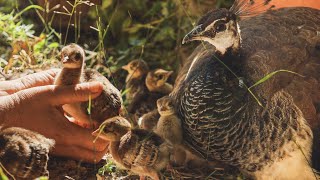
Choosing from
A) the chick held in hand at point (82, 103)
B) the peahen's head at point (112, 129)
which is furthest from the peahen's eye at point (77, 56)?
the peahen's head at point (112, 129)

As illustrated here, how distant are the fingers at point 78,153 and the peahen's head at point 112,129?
175 millimetres

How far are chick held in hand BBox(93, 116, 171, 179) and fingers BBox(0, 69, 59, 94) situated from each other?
0.53 metres

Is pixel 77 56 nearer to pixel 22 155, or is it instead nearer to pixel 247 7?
pixel 22 155

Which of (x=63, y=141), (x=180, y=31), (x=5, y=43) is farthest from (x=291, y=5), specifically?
(x=5, y=43)

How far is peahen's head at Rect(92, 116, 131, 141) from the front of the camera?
3.01 metres

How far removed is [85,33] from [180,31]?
0.91 m

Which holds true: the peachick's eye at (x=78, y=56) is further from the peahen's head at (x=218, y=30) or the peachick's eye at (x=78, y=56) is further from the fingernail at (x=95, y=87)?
the peahen's head at (x=218, y=30)

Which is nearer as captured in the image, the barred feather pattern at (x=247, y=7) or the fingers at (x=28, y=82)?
the fingers at (x=28, y=82)

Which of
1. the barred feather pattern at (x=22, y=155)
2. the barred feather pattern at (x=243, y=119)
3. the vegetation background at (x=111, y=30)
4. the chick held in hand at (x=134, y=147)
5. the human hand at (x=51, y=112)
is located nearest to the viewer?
the barred feather pattern at (x=22, y=155)

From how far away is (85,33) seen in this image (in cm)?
536

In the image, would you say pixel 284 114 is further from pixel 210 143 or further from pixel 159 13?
pixel 159 13

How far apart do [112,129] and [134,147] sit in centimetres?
17

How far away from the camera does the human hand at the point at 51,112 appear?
291 centimetres

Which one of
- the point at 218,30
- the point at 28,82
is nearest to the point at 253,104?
the point at 218,30
